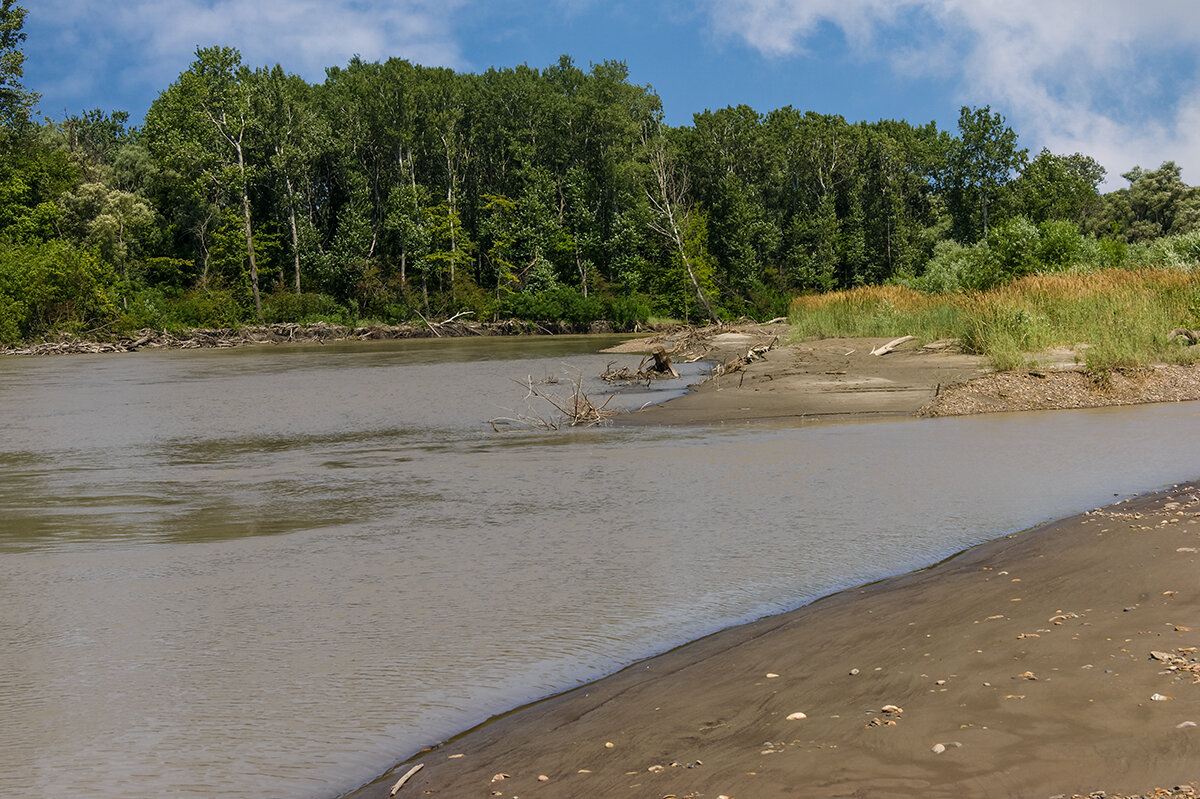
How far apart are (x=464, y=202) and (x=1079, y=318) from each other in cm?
5936

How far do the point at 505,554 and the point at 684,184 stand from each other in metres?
68.2

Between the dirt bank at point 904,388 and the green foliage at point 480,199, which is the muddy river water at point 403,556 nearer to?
the dirt bank at point 904,388

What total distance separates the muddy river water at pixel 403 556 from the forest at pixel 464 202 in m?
49.6

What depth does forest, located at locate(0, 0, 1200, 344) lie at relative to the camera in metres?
65.9

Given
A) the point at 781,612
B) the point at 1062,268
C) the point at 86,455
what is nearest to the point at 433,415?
the point at 86,455

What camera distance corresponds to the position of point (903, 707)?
4027 mm

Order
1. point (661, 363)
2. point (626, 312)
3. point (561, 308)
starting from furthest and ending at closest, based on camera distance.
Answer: point (561, 308)
point (626, 312)
point (661, 363)

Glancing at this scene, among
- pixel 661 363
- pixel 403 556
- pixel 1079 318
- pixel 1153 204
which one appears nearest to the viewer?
pixel 403 556

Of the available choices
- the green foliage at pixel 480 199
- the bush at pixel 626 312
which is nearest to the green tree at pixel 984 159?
the green foliage at pixel 480 199

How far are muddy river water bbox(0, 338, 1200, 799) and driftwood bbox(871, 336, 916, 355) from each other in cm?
987

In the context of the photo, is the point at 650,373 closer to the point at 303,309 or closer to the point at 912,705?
the point at 912,705

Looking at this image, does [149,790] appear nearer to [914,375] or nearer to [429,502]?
[429,502]

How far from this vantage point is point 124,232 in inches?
2635

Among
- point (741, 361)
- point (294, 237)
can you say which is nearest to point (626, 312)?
point (294, 237)
